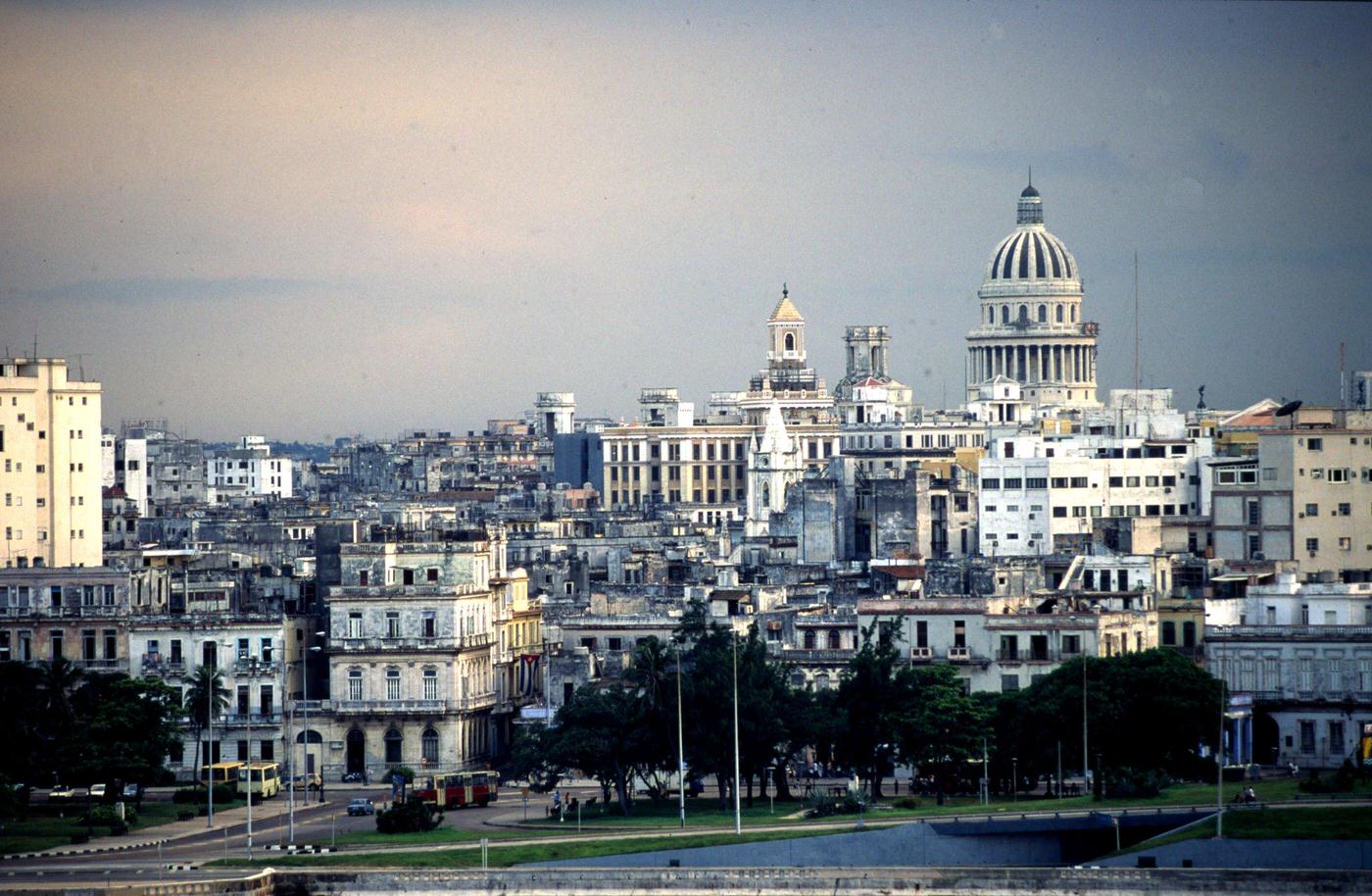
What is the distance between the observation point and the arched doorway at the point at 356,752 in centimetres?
12988

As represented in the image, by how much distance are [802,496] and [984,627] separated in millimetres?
60849

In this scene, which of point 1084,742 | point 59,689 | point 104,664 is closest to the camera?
point 1084,742

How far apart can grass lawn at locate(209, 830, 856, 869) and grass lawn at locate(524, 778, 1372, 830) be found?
425cm


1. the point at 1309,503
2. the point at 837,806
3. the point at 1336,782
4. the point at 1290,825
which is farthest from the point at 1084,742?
the point at 1309,503

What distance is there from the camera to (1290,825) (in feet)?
321

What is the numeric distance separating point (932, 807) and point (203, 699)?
3081 cm

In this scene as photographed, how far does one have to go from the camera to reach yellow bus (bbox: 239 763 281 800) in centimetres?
12319

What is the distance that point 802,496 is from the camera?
7402 inches

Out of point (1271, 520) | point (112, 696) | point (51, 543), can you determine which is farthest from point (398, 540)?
point (1271, 520)

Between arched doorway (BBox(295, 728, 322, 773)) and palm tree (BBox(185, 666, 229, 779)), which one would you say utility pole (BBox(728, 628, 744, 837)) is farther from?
palm tree (BBox(185, 666, 229, 779))

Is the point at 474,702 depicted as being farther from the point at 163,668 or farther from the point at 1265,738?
the point at 1265,738

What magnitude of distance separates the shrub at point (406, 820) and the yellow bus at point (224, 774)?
50.0 ft

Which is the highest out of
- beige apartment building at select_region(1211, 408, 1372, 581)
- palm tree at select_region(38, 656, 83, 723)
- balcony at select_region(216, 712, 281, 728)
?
beige apartment building at select_region(1211, 408, 1372, 581)

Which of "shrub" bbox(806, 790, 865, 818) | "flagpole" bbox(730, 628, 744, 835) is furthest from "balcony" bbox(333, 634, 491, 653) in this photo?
"shrub" bbox(806, 790, 865, 818)
